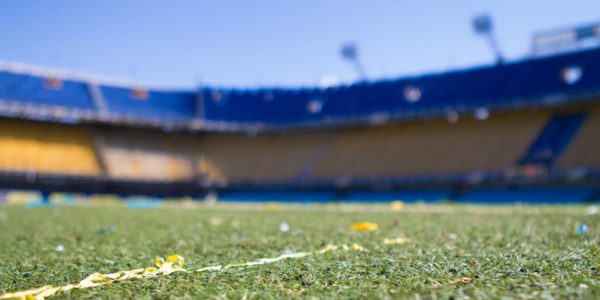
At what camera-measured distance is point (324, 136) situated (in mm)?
29609

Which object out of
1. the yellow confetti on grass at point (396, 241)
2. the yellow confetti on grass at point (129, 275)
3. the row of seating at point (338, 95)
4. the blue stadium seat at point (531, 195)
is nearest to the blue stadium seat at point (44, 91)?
the row of seating at point (338, 95)

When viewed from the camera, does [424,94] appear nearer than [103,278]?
No

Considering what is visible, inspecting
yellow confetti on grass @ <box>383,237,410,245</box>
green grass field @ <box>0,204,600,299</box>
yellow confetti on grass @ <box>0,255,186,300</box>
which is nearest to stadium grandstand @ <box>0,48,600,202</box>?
yellow confetti on grass @ <box>383,237,410,245</box>

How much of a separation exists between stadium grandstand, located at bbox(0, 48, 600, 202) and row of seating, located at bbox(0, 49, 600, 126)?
0.27ft

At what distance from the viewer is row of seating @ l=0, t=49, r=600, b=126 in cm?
2317

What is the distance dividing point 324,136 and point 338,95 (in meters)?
2.56

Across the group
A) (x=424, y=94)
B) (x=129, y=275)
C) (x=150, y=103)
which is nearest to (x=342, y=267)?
(x=129, y=275)

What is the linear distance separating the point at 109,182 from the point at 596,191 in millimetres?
23082

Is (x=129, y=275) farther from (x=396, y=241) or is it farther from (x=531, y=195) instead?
(x=531, y=195)

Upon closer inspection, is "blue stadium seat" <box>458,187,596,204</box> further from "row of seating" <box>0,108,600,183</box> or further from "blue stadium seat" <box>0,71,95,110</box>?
"blue stadium seat" <box>0,71,95,110</box>

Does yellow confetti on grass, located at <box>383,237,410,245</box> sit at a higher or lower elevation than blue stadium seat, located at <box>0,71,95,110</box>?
lower

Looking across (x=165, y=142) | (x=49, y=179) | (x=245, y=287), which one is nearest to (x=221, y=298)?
(x=245, y=287)

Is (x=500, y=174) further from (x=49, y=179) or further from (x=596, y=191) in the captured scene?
(x=49, y=179)

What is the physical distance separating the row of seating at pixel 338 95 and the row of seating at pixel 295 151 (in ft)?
3.73
